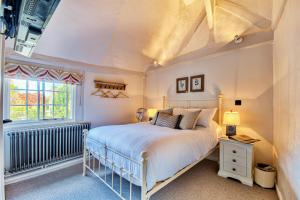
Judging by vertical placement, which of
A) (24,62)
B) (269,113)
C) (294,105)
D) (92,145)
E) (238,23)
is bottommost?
(92,145)

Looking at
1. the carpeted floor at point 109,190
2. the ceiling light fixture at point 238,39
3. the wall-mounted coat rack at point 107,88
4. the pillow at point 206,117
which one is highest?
the ceiling light fixture at point 238,39

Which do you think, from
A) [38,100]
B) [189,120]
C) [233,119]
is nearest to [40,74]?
[38,100]

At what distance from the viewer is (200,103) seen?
3.47 m

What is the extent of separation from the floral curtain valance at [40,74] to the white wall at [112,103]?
32 centimetres

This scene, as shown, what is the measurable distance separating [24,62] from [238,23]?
12.7 feet

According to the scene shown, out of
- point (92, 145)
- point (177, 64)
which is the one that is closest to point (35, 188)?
point (92, 145)

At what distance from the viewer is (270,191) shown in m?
2.16

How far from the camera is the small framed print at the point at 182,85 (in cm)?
372

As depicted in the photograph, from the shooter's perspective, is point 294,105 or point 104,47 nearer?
point 294,105

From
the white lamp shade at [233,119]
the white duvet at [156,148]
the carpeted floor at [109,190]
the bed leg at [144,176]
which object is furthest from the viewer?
the white lamp shade at [233,119]

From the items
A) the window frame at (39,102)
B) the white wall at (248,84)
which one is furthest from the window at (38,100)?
the white wall at (248,84)

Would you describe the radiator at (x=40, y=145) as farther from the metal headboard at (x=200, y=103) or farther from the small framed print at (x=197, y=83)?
the small framed print at (x=197, y=83)

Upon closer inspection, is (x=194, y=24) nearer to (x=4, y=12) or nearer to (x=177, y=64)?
(x=177, y=64)

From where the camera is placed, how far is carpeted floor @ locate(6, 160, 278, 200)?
2.02 m
